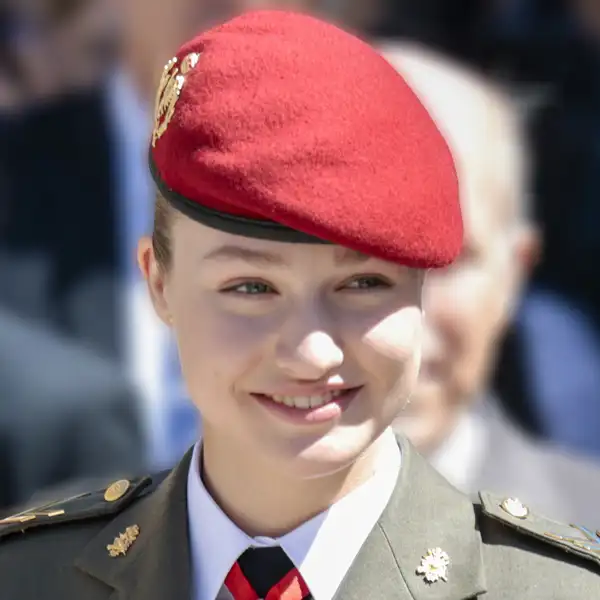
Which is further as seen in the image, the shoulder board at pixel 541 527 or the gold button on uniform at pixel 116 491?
the gold button on uniform at pixel 116 491

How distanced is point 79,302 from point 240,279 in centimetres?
200

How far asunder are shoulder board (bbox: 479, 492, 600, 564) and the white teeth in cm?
24

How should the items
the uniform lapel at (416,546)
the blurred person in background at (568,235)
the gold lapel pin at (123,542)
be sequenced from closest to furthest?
the uniform lapel at (416,546)
the gold lapel pin at (123,542)
the blurred person in background at (568,235)

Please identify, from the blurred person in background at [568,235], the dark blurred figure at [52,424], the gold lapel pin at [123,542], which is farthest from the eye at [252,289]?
the blurred person in background at [568,235]

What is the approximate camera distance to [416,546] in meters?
1.31

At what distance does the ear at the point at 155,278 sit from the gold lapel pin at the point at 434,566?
0.35m

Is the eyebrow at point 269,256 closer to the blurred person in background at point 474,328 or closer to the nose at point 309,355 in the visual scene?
the nose at point 309,355

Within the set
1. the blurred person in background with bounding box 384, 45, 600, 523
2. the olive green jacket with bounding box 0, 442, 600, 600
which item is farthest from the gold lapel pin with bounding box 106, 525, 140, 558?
the blurred person in background with bounding box 384, 45, 600, 523

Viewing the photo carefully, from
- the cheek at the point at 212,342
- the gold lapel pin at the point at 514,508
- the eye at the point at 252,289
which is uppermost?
the eye at the point at 252,289

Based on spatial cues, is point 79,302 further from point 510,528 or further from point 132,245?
point 510,528

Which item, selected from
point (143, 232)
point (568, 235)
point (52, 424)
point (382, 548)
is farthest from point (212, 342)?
point (568, 235)

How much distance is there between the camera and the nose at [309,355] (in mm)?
1188

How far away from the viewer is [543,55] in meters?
3.51

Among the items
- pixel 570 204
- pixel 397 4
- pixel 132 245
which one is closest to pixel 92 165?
pixel 132 245
